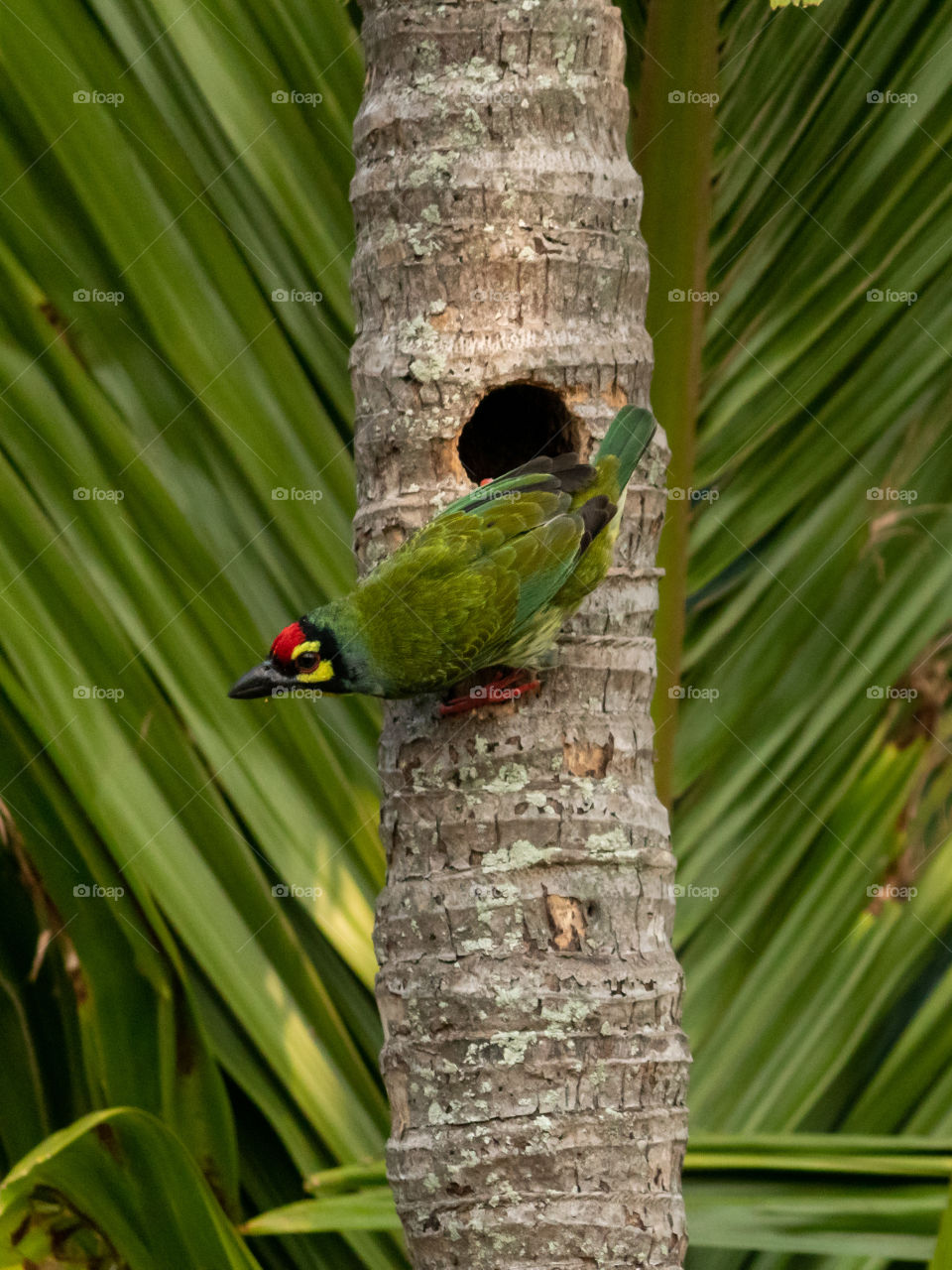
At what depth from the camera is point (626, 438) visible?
2.44 m

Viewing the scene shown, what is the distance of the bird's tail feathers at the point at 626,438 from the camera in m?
2.44

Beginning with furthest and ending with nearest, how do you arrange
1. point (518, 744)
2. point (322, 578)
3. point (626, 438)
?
point (322, 578) → point (626, 438) → point (518, 744)

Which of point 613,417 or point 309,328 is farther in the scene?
point 309,328

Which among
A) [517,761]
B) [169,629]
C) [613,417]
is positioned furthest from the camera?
[169,629]

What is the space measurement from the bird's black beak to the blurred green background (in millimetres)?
577

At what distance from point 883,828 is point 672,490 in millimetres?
938

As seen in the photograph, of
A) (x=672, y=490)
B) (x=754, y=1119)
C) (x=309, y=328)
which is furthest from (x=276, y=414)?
(x=754, y=1119)

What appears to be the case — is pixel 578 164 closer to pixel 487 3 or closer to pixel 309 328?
pixel 487 3

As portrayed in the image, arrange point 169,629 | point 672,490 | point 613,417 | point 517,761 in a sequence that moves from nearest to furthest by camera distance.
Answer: point 517,761
point 613,417
point 169,629
point 672,490

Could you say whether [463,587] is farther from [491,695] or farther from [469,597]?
[491,695]

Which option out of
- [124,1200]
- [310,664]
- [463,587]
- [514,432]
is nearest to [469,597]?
[463,587]

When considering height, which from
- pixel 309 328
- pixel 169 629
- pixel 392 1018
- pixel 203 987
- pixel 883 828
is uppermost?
pixel 309 328

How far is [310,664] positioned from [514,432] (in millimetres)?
745

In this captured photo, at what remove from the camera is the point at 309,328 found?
10.7ft
